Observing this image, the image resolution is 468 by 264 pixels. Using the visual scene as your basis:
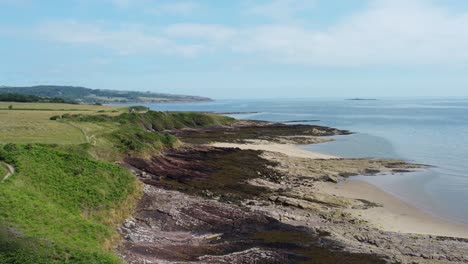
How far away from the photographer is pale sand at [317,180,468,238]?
2259 cm

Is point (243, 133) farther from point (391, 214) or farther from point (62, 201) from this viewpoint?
point (62, 201)

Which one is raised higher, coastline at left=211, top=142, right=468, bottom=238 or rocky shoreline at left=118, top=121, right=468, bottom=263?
rocky shoreline at left=118, top=121, right=468, bottom=263

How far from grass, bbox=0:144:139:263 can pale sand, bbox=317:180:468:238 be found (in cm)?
1352

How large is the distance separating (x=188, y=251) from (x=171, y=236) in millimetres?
1932

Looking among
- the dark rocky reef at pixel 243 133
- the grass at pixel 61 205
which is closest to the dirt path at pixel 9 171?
the grass at pixel 61 205

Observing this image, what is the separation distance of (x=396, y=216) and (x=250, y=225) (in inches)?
404

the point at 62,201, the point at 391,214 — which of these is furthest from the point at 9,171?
the point at 391,214

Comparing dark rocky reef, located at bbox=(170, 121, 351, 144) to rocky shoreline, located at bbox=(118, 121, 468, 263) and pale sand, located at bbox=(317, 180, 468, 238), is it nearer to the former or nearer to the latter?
rocky shoreline, located at bbox=(118, 121, 468, 263)

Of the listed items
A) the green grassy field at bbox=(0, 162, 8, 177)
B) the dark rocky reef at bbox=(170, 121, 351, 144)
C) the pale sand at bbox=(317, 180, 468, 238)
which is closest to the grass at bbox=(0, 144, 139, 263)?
the green grassy field at bbox=(0, 162, 8, 177)

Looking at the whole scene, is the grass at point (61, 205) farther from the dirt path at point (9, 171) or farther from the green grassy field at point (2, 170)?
the green grassy field at point (2, 170)

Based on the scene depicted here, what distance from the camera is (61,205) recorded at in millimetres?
17953

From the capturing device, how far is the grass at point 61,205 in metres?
13.2

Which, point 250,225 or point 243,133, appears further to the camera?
point 243,133

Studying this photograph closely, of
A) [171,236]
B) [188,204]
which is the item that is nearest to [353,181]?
[188,204]
